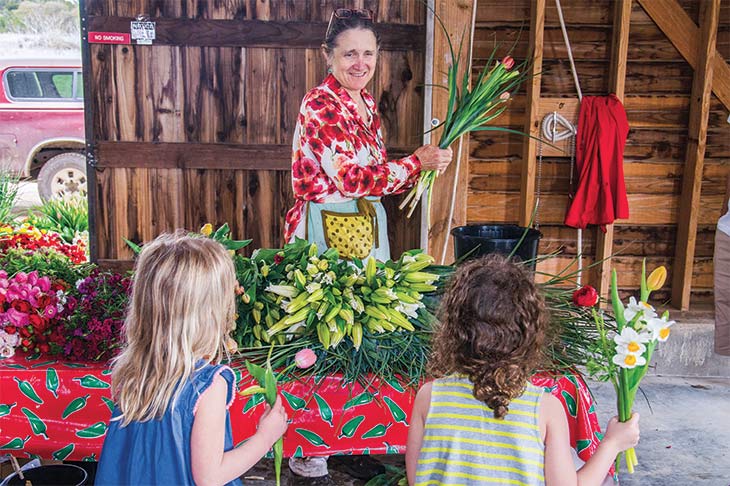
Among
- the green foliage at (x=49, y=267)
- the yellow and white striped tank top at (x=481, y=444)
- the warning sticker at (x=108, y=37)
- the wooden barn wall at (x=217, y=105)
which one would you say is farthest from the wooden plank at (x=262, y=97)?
the yellow and white striped tank top at (x=481, y=444)

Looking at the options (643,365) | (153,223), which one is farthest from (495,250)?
(153,223)

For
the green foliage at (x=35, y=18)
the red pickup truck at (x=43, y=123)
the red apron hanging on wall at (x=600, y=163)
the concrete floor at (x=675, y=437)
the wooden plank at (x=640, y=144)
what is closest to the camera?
the concrete floor at (x=675, y=437)

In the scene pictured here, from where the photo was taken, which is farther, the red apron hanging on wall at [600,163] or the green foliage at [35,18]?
the green foliage at [35,18]

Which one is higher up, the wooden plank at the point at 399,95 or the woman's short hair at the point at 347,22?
the woman's short hair at the point at 347,22

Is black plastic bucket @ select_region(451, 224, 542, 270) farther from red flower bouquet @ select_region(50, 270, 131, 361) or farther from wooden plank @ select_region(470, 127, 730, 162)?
wooden plank @ select_region(470, 127, 730, 162)

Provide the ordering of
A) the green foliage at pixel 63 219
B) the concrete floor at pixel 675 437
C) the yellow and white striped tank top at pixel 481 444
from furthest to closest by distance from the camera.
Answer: the green foliage at pixel 63 219 → the concrete floor at pixel 675 437 → the yellow and white striped tank top at pixel 481 444

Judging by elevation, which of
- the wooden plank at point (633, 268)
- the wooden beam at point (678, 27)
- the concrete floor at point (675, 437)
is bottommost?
the concrete floor at point (675, 437)

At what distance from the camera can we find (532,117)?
4336 mm

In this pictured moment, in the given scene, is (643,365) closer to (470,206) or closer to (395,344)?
(395,344)

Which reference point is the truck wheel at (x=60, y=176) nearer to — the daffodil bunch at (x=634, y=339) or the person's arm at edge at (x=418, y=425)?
the person's arm at edge at (x=418, y=425)

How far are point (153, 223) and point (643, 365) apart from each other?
11.0 feet

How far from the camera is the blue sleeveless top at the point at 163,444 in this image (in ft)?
4.97

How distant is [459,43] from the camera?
3.75 m

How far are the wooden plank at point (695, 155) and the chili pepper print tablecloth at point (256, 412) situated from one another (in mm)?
2731
